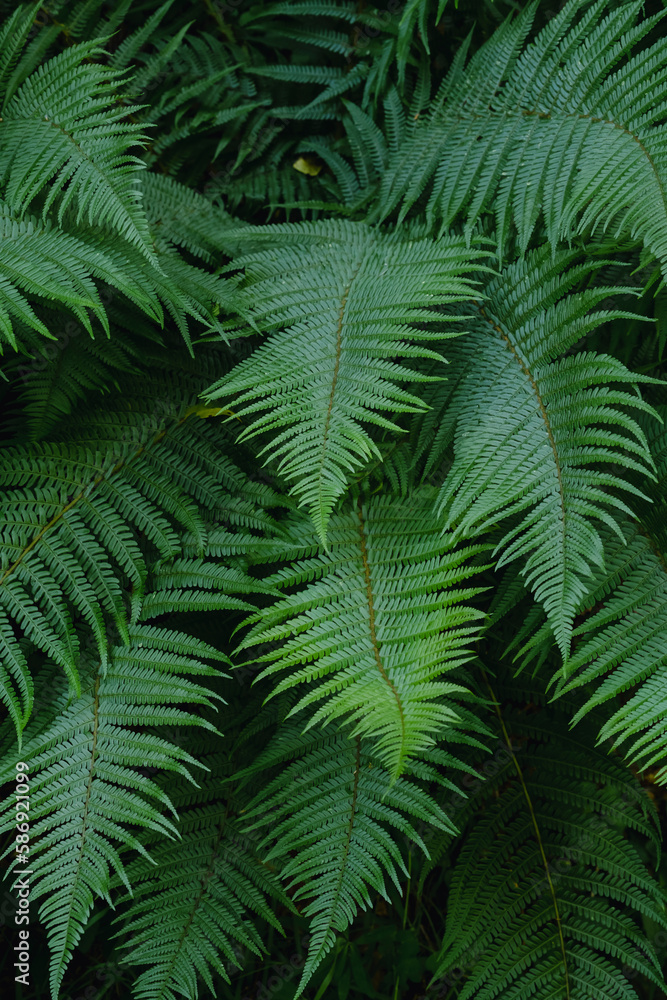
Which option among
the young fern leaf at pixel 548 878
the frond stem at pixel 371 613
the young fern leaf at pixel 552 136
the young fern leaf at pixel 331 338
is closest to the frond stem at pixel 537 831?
the young fern leaf at pixel 548 878

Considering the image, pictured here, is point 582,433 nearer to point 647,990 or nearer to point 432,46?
point 432,46

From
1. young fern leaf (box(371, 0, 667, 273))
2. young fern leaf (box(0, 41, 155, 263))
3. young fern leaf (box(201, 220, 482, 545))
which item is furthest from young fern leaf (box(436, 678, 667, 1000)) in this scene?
young fern leaf (box(0, 41, 155, 263))

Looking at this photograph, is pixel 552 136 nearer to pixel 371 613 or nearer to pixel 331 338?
pixel 331 338

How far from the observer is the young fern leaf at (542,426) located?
121cm

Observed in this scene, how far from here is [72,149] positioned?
138 cm

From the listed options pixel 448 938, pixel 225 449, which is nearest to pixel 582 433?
pixel 225 449

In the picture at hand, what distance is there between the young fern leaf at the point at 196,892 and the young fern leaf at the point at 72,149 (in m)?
1.19

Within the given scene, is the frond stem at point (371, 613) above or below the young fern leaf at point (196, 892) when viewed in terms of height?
above

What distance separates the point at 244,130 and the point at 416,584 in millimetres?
1426

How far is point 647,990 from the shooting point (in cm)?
198

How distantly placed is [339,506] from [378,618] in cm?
26

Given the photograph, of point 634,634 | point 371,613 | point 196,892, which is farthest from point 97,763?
point 634,634

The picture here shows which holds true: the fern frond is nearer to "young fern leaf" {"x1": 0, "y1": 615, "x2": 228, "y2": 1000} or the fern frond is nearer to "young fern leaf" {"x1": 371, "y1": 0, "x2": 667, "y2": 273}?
Answer: "young fern leaf" {"x1": 371, "y1": 0, "x2": 667, "y2": 273}

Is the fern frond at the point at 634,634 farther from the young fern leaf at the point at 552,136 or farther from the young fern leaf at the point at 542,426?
the young fern leaf at the point at 552,136
